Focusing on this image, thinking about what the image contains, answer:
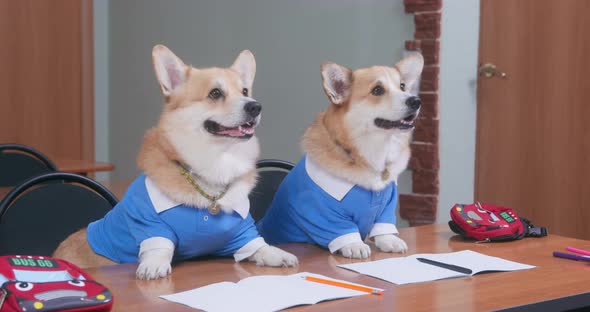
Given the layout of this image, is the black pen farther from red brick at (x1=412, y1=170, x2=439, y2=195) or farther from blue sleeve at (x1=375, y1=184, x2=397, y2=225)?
red brick at (x1=412, y1=170, x2=439, y2=195)

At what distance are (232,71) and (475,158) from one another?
211 cm

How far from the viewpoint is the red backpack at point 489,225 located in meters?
1.88

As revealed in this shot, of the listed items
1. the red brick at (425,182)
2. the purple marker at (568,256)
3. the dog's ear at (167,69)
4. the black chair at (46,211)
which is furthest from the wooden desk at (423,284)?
the red brick at (425,182)

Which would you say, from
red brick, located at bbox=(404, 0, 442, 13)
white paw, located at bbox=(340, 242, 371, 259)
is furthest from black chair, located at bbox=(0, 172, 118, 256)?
red brick, located at bbox=(404, 0, 442, 13)

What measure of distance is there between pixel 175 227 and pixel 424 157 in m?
2.13

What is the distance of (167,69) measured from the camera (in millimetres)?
1766

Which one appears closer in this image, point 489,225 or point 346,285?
point 346,285

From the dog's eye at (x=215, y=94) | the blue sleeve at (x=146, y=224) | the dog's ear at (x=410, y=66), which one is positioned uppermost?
the dog's ear at (x=410, y=66)

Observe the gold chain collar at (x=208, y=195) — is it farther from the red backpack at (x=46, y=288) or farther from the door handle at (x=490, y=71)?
the door handle at (x=490, y=71)

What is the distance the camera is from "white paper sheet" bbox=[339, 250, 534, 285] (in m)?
1.52

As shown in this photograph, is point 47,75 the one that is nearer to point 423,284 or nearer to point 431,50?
point 431,50

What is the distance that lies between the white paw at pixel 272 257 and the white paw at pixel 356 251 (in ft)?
0.50

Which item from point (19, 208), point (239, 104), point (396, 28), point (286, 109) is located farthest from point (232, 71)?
point (286, 109)

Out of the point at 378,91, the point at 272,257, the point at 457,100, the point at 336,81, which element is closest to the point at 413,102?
the point at 378,91
